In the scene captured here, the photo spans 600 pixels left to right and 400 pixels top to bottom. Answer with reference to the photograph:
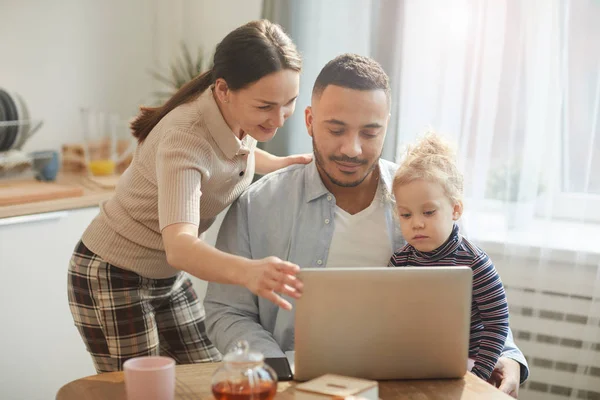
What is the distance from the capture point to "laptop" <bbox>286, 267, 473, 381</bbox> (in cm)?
136

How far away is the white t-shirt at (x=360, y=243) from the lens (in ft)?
6.34

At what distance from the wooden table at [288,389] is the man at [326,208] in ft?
1.04

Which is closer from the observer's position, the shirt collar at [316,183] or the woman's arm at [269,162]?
the shirt collar at [316,183]

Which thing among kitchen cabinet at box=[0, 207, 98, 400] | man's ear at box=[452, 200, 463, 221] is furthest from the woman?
kitchen cabinet at box=[0, 207, 98, 400]

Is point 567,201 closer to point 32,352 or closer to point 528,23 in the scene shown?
point 528,23

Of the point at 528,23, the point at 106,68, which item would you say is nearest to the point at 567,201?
the point at 528,23

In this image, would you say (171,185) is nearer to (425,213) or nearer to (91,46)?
(425,213)

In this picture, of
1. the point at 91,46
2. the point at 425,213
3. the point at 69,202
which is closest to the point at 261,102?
the point at 425,213

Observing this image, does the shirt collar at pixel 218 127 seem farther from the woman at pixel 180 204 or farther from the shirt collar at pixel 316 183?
the shirt collar at pixel 316 183

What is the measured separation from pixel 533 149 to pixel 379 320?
136cm

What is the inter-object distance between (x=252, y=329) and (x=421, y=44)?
135 cm

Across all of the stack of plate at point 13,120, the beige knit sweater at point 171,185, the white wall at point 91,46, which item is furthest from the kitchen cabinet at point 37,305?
the beige knit sweater at point 171,185

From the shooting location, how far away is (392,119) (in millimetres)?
2799

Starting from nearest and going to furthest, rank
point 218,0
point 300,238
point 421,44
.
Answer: point 300,238
point 421,44
point 218,0
